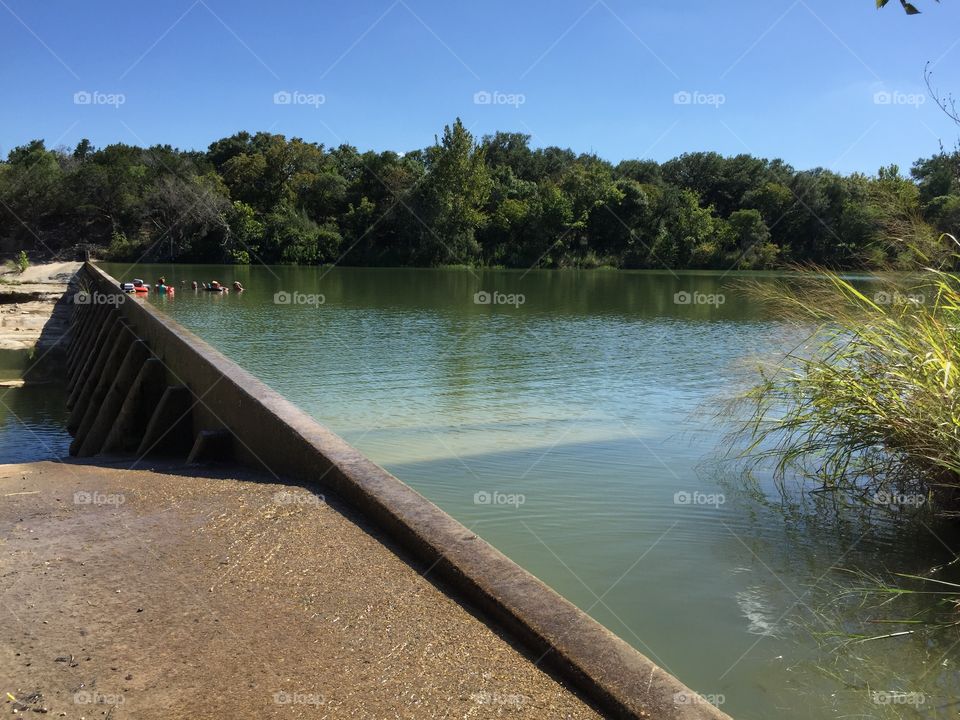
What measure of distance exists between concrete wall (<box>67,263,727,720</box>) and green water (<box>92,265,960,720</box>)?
1.32m

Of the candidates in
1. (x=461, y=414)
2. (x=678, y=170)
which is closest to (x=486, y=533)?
(x=461, y=414)

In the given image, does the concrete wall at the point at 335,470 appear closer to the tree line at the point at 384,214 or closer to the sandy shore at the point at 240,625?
the sandy shore at the point at 240,625

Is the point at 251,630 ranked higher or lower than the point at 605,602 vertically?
higher

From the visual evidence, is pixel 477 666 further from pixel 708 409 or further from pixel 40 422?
pixel 40 422

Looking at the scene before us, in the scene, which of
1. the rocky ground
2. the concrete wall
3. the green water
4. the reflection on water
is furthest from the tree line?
the concrete wall

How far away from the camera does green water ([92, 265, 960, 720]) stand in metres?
4.39

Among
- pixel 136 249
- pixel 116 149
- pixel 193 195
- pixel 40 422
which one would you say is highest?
pixel 116 149

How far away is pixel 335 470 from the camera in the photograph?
5.16m

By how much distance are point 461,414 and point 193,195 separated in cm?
6109

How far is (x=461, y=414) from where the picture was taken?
11.0 metres

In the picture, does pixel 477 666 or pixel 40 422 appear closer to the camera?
pixel 477 666

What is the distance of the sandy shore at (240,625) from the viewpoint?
112 inches

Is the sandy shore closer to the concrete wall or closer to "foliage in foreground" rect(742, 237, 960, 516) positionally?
the concrete wall

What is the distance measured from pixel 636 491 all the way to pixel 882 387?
235cm
